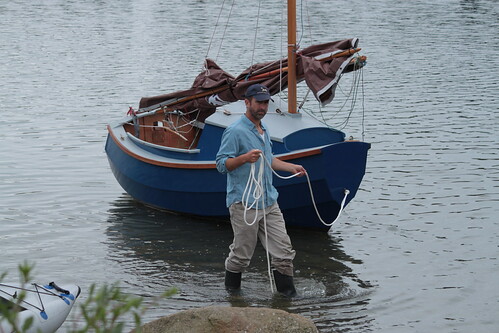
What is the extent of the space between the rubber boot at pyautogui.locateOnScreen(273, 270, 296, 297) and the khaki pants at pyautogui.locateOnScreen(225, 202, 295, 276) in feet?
0.69

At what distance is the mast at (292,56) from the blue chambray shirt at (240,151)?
3392 millimetres

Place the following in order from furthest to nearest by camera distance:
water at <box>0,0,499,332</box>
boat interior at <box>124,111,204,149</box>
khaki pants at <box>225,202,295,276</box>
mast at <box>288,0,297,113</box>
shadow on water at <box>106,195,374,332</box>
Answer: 1. boat interior at <box>124,111,204,149</box>
2. mast at <box>288,0,297,113</box>
3. water at <box>0,0,499,332</box>
4. shadow on water at <box>106,195,374,332</box>
5. khaki pants at <box>225,202,295,276</box>

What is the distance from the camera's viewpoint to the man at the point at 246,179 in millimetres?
8562

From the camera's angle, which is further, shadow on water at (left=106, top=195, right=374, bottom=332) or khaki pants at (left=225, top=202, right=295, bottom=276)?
shadow on water at (left=106, top=195, right=374, bottom=332)

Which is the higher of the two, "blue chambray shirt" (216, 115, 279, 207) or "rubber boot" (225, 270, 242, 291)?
"blue chambray shirt" (216, 115, 279, 207)

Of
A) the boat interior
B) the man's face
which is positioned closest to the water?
the boat interior

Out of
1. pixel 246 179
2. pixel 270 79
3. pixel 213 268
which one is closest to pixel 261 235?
pixel 246 179

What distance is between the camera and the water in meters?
9.75

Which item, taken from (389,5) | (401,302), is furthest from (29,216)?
(389,5)

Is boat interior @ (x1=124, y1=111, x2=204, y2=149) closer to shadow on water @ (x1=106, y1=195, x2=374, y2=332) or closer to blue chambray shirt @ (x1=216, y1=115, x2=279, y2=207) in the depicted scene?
shadow on water @ (x1=106, y1=195, x2=374, y2=332)

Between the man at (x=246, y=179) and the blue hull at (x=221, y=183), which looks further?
the blue hull at (x=221, y=183)

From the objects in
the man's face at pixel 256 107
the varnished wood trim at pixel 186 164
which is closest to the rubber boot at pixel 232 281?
the man's face at pixel 256 107

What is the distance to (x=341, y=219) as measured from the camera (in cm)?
1294

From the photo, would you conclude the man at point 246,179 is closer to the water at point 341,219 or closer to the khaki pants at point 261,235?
the khaki pants at point 261,235
